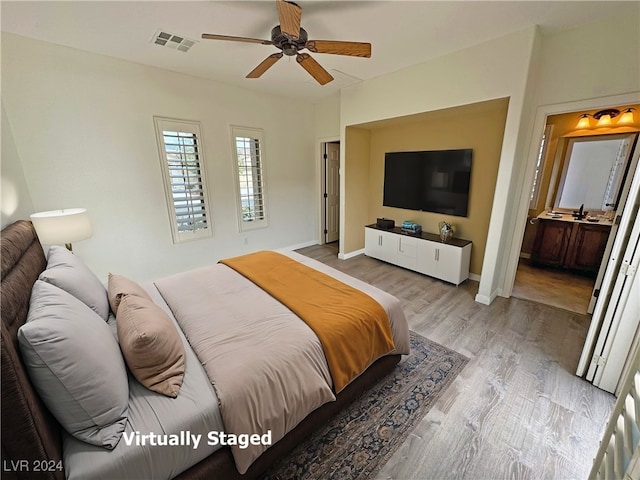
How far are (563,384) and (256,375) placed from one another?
7.22 ft

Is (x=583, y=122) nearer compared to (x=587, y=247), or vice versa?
(x=587, y=247)

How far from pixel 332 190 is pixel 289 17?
360 centimetres

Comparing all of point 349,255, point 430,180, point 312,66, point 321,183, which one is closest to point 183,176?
point 312,66

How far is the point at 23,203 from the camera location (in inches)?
91.6

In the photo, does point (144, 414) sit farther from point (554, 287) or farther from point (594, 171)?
point (594, 171)

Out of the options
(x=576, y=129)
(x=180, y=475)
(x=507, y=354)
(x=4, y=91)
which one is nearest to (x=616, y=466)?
(x=507, y=354)

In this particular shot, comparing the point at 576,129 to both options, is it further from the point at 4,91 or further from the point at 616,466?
the point at 4,91

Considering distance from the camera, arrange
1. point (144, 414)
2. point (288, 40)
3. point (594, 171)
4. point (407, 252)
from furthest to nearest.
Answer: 1. point (407, 252)
2. point (594, 171)
3. point (288, 40)
4. point (144, 414)

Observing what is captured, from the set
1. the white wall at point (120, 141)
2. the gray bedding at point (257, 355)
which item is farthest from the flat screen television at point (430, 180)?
the gray bedding at point (257, 355)

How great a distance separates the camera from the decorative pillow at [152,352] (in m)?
1.13

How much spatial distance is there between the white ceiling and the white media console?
222cm

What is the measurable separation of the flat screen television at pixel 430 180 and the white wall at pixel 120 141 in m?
1.99

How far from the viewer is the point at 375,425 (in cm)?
159

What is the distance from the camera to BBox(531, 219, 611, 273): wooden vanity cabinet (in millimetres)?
3338
